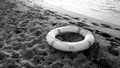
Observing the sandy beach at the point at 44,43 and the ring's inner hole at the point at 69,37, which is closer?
the sandy beach at the point at 44,43

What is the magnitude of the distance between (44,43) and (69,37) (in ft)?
2.57

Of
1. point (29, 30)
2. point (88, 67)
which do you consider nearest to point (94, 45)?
point (88, 67)

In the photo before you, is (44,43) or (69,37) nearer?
(44,43)

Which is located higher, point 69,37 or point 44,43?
point 69,37

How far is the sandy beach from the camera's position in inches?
112

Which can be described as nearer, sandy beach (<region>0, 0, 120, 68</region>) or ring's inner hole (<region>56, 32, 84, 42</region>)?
sandy beach (<region>0, 0, 120, 68</region>)

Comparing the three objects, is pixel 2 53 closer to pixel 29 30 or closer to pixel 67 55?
pixel 29 30

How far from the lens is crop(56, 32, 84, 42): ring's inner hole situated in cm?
367

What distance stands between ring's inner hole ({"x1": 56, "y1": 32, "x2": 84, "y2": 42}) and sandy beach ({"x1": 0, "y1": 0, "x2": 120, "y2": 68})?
6cm

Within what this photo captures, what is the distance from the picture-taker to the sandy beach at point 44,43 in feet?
9.35

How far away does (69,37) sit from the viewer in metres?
3.76

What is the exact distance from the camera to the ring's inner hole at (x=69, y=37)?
3.67 m

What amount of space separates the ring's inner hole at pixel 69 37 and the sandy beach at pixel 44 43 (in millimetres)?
56

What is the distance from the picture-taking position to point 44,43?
11.6 ft
